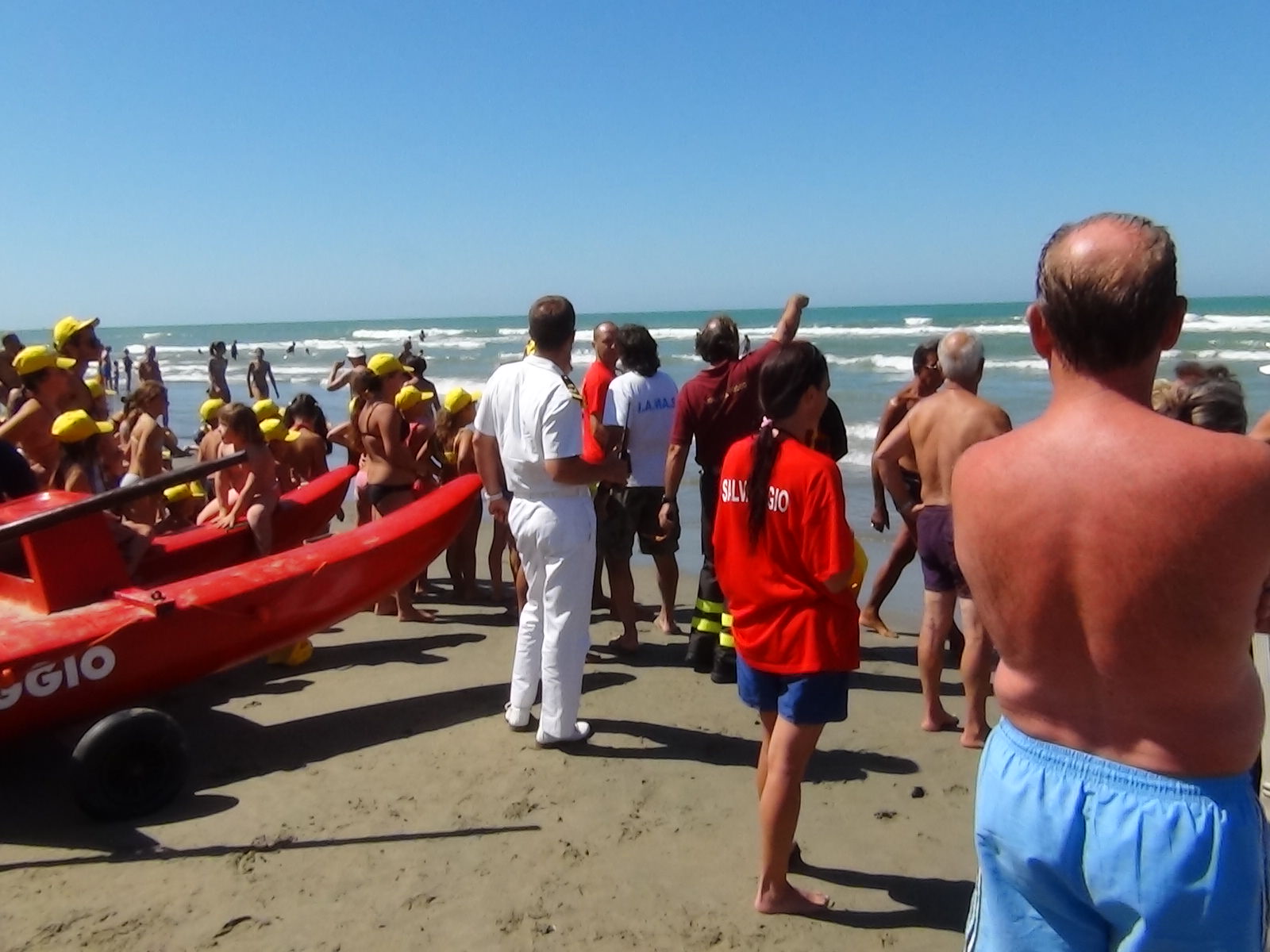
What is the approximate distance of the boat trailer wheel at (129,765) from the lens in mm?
3887

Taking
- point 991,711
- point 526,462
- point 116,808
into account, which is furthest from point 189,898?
point 991,711

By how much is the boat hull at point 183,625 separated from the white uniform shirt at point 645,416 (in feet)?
3.84

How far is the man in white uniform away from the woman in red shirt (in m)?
1.23

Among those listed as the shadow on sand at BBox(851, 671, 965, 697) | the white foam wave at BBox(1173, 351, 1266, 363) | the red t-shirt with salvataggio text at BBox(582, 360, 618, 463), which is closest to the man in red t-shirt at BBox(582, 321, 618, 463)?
the red t-shirt with salvataggio text at BBox(582, 360, 618, 463)

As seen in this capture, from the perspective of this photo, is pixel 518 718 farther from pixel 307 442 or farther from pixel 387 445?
pixel 307 442

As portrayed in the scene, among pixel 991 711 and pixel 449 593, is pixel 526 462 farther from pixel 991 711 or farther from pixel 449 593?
pixel 449 593

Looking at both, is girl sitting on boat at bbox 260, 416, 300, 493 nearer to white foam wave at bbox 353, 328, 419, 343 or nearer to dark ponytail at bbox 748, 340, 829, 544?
dark ponytail at bbox 748, 340, 829, 544

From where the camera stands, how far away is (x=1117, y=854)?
158 cm

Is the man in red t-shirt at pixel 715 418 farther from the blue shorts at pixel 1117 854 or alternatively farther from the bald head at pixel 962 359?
the blue shorts at pixel 1117 854

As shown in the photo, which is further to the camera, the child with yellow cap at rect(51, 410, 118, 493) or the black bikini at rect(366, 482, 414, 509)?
the black bikini at rect(366, 482, 414, 509)

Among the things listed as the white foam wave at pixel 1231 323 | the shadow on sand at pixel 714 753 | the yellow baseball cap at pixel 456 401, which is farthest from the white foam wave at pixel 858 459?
the white foam wave at pixel 1231 323

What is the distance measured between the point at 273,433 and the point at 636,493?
2838 millimetres

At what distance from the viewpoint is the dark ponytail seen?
2980 mm

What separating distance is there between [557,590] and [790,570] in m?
1.54
